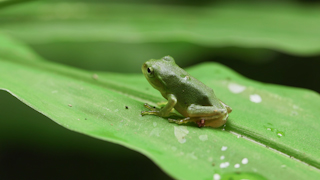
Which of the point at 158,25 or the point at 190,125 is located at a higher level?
the point at 158,25

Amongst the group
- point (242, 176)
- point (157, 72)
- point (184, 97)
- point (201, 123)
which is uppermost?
point (157, 72)

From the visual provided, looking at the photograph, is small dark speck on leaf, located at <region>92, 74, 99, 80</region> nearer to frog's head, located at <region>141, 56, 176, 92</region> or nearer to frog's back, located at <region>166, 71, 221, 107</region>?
frog's head, located at <region>141, 56, 176, 92</region>

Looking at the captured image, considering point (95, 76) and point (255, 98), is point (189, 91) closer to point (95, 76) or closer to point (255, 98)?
point (255, 98)

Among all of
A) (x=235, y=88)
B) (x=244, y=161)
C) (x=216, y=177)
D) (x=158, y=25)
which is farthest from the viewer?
(x=158, y=25)

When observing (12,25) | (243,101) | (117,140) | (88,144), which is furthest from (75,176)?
(12,25)

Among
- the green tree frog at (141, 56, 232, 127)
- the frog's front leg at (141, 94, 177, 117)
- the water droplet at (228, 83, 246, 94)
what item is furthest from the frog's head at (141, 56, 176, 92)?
the water droplet at (228, 83, 246, 94)

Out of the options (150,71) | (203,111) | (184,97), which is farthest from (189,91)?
(150,71)
